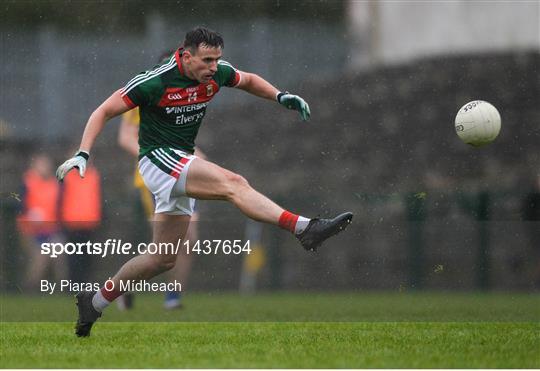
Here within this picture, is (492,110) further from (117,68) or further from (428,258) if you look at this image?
(117,68)

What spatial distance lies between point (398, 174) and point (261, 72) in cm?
149

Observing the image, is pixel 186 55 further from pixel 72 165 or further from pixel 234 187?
pixel 72 165

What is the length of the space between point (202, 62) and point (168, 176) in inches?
25.9

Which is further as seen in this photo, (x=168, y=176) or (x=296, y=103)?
(x=296, y=103)

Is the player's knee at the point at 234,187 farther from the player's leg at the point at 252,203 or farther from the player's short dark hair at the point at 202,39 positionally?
the player's short dark hair at the point at 202,39

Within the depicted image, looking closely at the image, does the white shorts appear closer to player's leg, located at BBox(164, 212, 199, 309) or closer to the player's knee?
the player's knee

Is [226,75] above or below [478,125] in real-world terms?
above

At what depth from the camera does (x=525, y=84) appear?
27.3ft

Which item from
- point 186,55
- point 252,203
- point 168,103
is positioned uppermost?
point 186,55

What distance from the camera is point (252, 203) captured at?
5.56 m

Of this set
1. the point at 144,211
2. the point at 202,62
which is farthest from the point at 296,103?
the point at 144,211

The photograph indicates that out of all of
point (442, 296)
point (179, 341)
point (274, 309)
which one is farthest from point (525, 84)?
point (179, 341)

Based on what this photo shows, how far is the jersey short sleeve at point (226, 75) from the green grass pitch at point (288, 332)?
149 centimetres

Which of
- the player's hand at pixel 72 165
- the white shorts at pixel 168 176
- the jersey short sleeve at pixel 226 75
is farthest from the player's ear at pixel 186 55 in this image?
the player's hand at pixel 72 165
